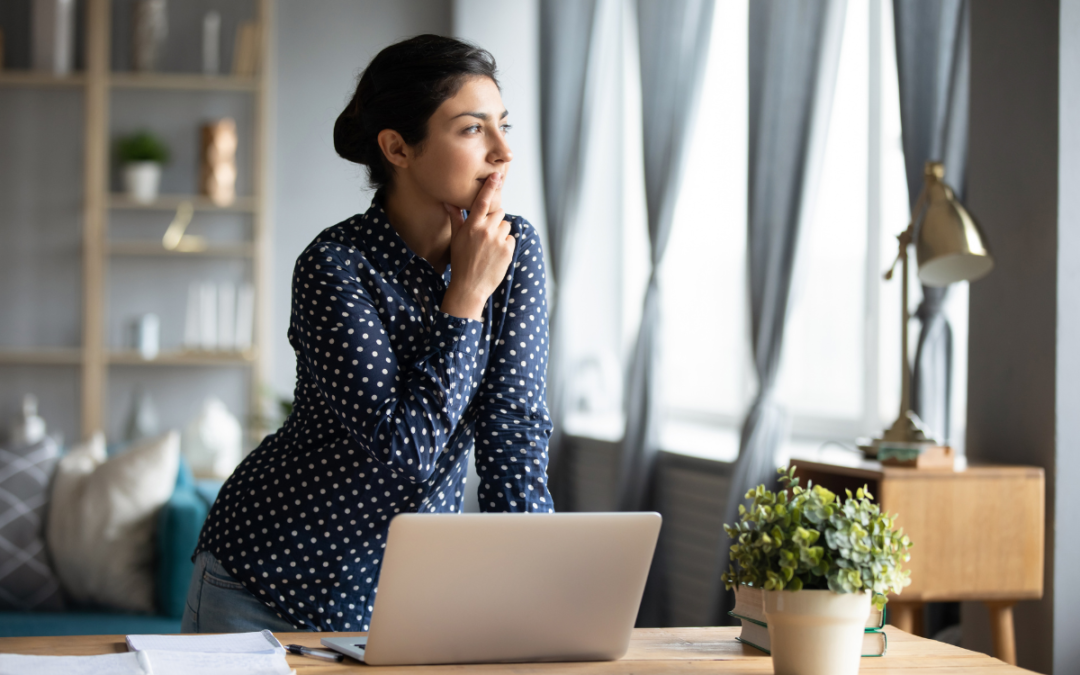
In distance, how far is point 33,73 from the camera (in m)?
4.55

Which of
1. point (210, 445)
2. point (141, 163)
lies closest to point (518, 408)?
point (210, 445)

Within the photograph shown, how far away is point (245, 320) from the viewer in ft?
15.4

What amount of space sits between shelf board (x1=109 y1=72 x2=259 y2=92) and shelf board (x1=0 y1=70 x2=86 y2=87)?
0.14 meters

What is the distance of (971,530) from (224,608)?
59.2 inches

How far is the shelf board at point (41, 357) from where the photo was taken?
451 cm

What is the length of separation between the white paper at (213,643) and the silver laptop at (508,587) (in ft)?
0.34

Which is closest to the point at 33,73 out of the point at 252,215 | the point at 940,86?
the point at 252,215

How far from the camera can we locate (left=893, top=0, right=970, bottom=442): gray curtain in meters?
2.56

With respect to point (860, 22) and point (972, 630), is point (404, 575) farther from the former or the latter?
point (860, 22)

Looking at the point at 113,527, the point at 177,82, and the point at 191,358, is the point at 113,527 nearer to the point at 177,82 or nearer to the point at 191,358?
the point at 191,358

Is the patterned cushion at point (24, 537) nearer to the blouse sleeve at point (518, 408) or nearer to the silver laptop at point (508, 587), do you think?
the blouse sleeve at point (518, 408)

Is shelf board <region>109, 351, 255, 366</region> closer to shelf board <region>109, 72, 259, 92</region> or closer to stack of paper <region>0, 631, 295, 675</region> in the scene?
shelf board <region>109, 72, 259, 92</region>

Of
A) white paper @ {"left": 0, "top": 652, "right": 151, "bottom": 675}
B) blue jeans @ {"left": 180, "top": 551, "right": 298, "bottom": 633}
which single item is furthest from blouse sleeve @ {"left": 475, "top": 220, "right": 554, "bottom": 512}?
white paper @ {"left": 0, "top": 652, "right": 151, "bottom": 675}

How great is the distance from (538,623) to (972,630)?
168 cm
